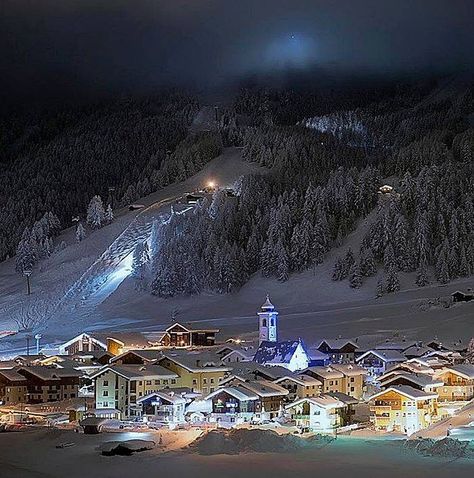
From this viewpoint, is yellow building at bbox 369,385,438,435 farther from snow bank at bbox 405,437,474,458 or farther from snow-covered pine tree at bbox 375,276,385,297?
snow-covered pine tree at bbox 375,276,385,297

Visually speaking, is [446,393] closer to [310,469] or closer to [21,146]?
[310,469]

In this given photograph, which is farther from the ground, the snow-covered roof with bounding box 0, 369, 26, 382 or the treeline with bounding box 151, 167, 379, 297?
the treeline with bounding box 151, 167, 379, 297

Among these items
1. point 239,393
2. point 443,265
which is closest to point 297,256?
point 443,265

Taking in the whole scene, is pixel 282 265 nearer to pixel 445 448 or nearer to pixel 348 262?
pixel 348 262

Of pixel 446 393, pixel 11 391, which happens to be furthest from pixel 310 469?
pixel 11 391

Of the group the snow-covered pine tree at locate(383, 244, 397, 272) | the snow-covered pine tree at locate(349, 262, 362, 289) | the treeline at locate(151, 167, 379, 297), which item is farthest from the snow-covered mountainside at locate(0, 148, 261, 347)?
the snow-covered pine tree at locate(383, 244, 397, 272)
